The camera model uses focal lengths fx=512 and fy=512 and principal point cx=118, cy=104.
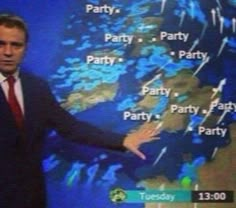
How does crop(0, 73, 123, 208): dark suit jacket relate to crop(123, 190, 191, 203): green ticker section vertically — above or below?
above

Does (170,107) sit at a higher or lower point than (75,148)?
higher

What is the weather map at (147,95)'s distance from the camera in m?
A: 1.47

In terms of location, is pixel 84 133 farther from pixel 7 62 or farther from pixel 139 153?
pixel 7 62

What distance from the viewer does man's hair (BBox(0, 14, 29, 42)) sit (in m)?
1.47

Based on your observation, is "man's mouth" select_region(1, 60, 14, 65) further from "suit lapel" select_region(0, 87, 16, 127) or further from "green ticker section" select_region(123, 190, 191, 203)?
"green ticker section" select_region(123, 190, 191, 203)

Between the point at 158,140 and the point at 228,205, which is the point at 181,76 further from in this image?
the point at 228,205

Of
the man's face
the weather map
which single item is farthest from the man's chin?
the weather map

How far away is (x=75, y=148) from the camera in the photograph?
1478 mm

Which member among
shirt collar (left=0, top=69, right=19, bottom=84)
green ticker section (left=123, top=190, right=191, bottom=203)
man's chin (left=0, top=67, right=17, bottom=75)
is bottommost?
green ticker section (left=123, top=190, right=191, bottom=203)

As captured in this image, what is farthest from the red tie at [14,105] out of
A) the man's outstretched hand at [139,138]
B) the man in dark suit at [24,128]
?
the man's outstretched hand at [139,138]

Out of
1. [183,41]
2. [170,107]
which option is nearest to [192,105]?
[170,107]

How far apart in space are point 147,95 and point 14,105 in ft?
1.26

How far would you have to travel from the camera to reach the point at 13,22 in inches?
58.0

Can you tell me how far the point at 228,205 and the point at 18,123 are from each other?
2.14ft
